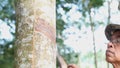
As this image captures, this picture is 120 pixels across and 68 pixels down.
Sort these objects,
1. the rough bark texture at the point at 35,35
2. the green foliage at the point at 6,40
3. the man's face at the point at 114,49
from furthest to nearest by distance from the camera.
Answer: the green foliage at the point at 6,40, the man's face at the point at 114,49, the rough bark texture at the point at 35,35

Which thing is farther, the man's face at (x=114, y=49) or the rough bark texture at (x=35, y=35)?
the man's face at (x=114, y=49)

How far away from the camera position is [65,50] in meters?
18.1

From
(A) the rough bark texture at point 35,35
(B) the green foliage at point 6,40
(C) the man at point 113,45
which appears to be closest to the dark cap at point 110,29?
(C) the man at point 113,45

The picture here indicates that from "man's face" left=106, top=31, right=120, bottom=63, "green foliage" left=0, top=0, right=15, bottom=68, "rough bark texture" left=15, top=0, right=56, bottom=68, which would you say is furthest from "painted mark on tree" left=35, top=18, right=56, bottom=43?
"green foliage" left=0, top=0, right=15, bottom=68

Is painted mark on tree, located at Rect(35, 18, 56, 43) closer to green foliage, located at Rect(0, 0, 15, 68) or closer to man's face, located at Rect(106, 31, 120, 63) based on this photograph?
man's face, located at Rect(106, 31, 120, 63)

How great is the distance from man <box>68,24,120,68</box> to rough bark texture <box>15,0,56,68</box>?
40 cm

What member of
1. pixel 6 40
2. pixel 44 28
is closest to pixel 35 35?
pixel 44 28

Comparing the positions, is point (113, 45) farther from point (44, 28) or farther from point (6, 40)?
point (6, 40)

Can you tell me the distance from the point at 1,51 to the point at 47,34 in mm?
9665

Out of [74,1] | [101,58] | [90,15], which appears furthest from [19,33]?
[101,58]

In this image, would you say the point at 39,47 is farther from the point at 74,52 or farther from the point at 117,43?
the point at 74,52

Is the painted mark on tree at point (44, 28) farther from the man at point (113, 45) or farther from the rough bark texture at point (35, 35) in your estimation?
the man at point (113, 45)

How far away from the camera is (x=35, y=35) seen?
2.20 metres

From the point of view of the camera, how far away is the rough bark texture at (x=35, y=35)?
2.15m
